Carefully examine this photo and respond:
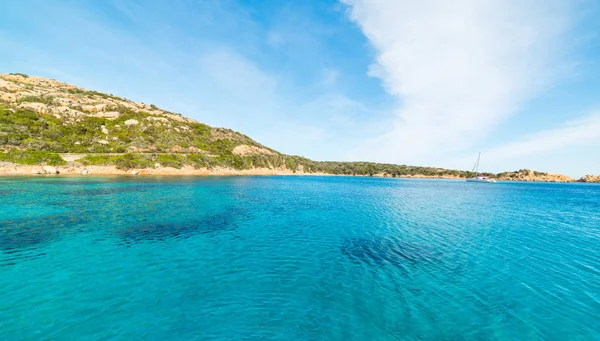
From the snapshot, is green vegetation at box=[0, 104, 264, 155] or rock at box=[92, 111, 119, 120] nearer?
green vegetation at box=[0, 104, 264, 155]

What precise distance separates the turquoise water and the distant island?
264ft

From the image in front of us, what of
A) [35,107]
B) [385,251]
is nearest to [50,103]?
[35,107]

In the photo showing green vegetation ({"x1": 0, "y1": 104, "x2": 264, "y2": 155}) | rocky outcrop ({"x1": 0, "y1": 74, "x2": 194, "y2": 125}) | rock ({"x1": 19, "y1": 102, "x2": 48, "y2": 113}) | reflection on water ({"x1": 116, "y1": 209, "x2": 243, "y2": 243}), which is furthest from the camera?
rocky outcrop ({"x1": 0, "y1": 74, "x2": 194, "y2": 125})

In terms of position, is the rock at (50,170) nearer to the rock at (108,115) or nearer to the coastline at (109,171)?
the coastline at (109,171)


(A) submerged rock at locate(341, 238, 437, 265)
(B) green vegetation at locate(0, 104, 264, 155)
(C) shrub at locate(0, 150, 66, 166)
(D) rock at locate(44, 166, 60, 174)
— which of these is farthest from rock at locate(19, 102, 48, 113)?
(A) submerged rock at locate(341, 238, 437, 265)

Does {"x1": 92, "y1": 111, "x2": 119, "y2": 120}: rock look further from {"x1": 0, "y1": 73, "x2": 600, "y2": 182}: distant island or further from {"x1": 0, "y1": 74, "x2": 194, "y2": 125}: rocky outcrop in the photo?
{"x1": 0, "y1": 73, "x2": 600, "y2": 182}: distant island

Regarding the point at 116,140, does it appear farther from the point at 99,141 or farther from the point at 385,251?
the point at 385,251

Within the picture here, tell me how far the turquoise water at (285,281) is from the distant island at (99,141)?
80439 millimetres

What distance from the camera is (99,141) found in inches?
Result: 4099

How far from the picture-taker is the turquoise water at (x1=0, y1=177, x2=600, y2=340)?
379 inches

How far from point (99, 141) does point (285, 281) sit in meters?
129

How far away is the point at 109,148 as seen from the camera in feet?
333

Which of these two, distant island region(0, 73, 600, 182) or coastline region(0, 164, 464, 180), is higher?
distant island region(0, 73, 600, 182)

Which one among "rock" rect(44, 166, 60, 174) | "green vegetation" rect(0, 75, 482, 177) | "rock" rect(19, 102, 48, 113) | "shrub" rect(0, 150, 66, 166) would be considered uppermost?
"rock" rect(19, 102, 48, 113)
